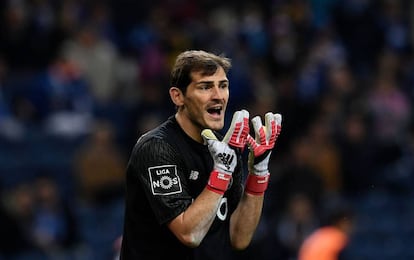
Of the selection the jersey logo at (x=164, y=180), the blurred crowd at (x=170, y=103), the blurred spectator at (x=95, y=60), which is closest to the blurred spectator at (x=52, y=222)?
the blurred crowd at (x=170, y=103)

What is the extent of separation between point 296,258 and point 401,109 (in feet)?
10.8

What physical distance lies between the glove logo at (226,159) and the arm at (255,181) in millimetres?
218

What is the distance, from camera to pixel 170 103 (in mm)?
13672

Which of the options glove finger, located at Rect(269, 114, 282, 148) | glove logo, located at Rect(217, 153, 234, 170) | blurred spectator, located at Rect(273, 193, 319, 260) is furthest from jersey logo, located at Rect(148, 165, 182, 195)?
blurred spectator, located at Rect(273, 193, 319, 260)

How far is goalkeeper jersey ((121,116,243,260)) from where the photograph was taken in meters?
5.57

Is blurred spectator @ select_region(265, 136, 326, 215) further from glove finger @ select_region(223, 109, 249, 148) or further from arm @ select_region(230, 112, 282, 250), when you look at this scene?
glove finger @ select_region(223, 109, 249, 148)

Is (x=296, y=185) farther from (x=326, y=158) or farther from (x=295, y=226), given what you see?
(x=326, y=158)

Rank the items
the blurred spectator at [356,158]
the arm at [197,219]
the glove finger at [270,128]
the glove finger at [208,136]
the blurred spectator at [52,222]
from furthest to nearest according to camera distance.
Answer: the blurred spectator at [356,158] < the blurred spectator at [52,222] < the glove finger at [270,128] < the glove finger at [208,136] < the arm at [197,219]

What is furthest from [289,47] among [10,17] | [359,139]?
[10,17]

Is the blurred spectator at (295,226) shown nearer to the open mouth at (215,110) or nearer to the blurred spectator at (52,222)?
the blurred spectator at (52,222)

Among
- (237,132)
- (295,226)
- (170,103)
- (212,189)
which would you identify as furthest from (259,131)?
Result: (170,103)

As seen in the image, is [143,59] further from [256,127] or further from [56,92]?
[256,127]

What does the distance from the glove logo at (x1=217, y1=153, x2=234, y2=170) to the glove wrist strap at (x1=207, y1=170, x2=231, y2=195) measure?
0.15 ft

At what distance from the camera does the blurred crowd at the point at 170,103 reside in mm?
12188
